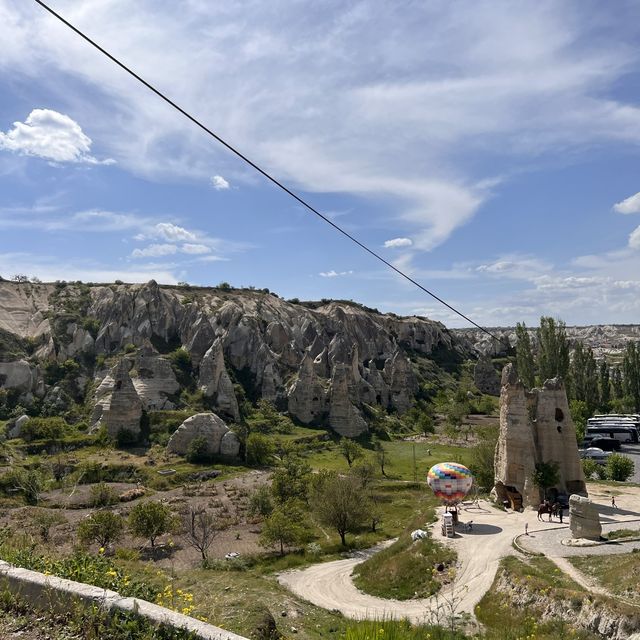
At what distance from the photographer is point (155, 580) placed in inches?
537

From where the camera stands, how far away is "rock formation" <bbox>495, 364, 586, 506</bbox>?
30.3 metres

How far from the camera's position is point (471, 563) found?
2250 centimetres

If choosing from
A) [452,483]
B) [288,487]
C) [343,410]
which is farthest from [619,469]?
[343,410]

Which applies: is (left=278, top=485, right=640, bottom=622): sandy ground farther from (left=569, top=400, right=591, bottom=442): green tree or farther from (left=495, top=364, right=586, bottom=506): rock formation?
(left=569, top=400, right=591, bottom=442): green tree

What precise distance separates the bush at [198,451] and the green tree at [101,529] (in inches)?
982

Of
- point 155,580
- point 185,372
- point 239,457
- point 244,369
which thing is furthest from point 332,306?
point 155,580

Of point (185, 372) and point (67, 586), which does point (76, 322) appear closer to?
point (185, 372)

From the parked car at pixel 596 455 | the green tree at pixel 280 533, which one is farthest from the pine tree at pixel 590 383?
the green tree at pixel 280 533

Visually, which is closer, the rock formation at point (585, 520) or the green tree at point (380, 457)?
the rock formation at point (585, 520)

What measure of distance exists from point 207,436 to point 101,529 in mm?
28812

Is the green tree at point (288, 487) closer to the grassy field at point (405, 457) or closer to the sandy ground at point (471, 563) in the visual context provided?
the sandy ground at point (471, 563)

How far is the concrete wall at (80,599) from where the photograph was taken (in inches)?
243

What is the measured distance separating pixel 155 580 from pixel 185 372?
7535cm

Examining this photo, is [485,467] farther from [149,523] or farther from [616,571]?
[149,523]
